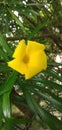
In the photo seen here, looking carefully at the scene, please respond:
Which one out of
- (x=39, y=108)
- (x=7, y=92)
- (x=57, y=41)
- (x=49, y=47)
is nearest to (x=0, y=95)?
(x=7, y=92)

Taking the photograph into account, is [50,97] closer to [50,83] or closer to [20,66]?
[50,83]

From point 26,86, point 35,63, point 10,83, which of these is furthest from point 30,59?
point 26,86

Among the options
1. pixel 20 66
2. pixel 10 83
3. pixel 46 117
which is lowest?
pixel 46 117

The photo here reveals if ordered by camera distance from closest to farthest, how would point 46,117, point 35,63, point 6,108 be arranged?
Answer: point 35,63 → point 6,108 → point 46,117

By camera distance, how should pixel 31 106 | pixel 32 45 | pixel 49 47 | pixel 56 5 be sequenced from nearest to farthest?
pixel 32 45, pixel 31 106, pixel 56 5, pixel 49 47

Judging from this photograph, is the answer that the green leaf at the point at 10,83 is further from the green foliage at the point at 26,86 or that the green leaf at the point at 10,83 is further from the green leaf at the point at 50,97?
the green leaf at the point at 50,97

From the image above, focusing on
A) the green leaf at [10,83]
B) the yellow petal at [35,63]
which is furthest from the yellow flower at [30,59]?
the green leaf at [10,83]

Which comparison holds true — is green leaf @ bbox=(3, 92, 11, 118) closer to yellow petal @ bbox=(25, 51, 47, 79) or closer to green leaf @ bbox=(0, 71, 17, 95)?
green leaf @ bbox=(0, 71, 17, 95)

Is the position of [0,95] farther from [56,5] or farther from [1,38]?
[56,5]
